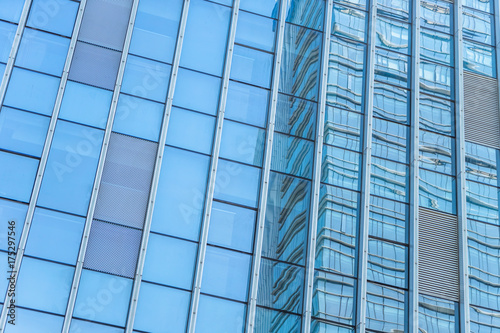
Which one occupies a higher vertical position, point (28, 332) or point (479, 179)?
point (479, 179)

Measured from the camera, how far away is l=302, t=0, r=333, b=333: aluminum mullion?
2397 centimetres

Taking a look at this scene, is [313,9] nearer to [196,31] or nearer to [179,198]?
[196,31]

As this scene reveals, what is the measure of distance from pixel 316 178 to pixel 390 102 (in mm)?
4464

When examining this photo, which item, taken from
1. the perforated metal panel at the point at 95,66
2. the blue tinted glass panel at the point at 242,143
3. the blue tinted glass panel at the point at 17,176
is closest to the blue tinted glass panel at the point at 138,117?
the perforated metal panel at the point at 95,66

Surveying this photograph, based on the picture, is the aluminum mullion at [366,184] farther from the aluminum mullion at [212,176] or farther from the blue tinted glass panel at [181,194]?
the blue tinted glass panel at [181,194]

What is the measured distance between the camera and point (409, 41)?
29.4 m

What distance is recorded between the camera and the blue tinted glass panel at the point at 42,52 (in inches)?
979

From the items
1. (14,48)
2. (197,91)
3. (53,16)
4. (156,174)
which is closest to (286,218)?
(156,174)

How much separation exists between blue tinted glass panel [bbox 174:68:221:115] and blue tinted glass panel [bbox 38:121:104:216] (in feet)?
9.75

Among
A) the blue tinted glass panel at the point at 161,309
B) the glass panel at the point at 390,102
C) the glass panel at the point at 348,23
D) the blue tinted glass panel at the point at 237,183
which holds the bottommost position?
the blue tinted glass panel at the point at 161,309

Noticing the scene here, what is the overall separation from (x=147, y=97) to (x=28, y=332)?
26.6 ft

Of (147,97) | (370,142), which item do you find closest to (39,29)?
(147,97)

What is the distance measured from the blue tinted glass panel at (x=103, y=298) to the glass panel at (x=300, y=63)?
8643 mm

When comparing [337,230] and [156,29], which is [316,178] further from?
[156,29]
